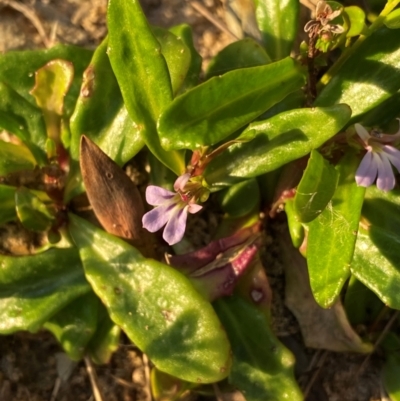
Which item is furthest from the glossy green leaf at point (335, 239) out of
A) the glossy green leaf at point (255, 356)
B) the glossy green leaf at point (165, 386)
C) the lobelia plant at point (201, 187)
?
the glossy green leaf at point (165, 386)

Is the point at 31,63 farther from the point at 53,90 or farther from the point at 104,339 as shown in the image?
the point at 104,339

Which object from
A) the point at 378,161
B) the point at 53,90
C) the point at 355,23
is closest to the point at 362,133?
the point at 378,161

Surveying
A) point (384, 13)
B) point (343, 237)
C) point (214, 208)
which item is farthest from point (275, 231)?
point (384, 13)

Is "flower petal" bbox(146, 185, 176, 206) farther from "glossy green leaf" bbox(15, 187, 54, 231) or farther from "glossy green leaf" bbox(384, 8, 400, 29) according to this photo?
"glossy green leaf" bbox(384, 8, 400, 29)

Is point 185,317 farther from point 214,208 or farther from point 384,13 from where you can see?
point 384,13

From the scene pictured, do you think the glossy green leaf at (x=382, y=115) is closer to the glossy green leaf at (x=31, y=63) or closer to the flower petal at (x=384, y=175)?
the flower petal at (x=384, y=175)

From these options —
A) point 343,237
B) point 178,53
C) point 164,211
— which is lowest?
point 343,237
